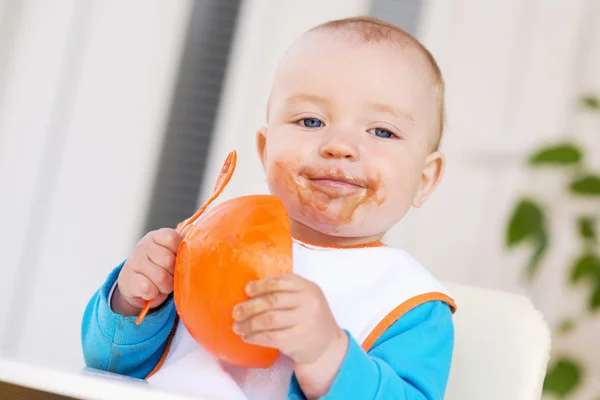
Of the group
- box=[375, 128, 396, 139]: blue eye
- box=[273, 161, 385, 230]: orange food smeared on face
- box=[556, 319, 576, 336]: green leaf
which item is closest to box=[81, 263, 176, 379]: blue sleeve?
box=[273, 161, 385, 230]: orange food smeared on face

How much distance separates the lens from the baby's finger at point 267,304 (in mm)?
636

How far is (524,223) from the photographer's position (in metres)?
2.13

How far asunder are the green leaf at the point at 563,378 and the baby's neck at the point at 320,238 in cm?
136

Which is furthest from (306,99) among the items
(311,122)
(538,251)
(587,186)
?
(587,186)

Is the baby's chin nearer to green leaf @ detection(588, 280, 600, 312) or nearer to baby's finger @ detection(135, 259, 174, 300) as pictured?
baby's finger @ detection(135, 259, 174, 300)

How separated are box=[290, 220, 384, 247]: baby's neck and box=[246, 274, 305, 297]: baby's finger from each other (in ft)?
0.94

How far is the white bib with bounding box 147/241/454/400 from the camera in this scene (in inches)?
32.5

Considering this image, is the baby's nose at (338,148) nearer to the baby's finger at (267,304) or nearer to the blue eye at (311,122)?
the blue eye at (311,122)

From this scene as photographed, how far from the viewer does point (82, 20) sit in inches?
91.3

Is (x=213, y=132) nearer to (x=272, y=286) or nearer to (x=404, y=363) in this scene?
(x=404, y=363)

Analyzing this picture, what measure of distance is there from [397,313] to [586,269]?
1455mm

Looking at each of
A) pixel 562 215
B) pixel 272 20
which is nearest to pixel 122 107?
pixel 272 20

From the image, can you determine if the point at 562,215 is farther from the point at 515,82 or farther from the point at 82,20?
the point at 82,20

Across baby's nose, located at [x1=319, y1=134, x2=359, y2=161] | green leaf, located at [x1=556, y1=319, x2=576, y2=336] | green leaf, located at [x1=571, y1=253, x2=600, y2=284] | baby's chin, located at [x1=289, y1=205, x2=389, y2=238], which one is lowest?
green leaf, located at [x1=556, y1=319, x2=576, y2=336]
